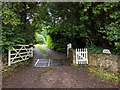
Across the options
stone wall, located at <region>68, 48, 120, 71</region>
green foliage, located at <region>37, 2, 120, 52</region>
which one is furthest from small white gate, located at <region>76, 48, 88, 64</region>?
green foliage, located at <region>37, 2, 120, 52</region>

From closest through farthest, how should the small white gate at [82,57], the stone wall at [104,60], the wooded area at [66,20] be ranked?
the stone wall at [104,60] → the wooded area at [66,20] → the small white gate at [82,57]

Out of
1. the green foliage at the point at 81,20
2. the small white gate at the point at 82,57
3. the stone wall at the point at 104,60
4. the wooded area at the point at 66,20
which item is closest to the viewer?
the stone wall at the point at 104,60

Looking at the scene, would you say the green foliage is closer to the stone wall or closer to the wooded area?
the wooded area

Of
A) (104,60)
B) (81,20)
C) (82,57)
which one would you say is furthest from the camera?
(81,20)

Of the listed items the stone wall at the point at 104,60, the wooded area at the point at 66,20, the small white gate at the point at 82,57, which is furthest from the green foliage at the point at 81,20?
the small white gate at the point at 82,57

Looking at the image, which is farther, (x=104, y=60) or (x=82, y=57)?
(x=82, y=57)

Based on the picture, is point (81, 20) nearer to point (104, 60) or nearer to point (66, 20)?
point (66, 20)

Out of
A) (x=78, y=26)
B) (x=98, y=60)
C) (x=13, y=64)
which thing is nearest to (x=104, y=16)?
(x=78, y=26)

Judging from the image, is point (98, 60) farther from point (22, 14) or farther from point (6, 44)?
point (22, 14)

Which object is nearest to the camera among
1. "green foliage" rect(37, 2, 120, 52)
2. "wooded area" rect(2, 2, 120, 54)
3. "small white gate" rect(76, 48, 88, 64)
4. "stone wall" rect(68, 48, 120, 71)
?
"stone wall" rect(68, 48, 120, 71)

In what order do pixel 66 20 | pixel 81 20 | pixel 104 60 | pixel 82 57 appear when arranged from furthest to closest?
pixel 66 20 → pixel 81 20 → pixel 82 57 → pixel 104 60

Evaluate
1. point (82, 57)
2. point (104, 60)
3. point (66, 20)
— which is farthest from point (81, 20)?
point (104, 60)

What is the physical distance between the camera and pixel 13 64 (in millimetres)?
5043

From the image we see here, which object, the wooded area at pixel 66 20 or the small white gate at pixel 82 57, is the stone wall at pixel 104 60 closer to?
the small white gate at pixel 82 57
